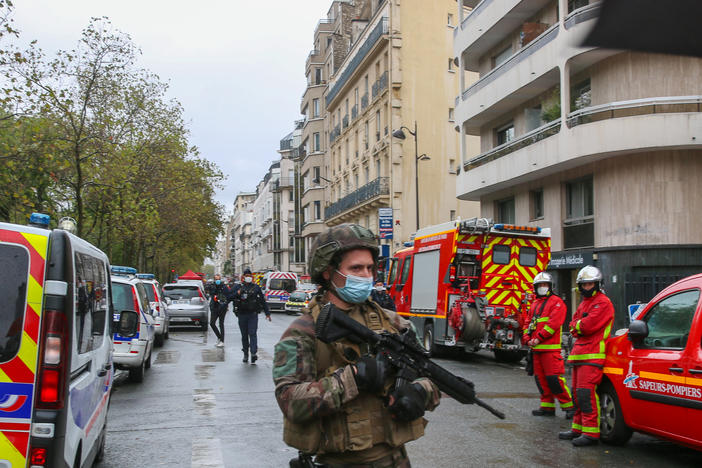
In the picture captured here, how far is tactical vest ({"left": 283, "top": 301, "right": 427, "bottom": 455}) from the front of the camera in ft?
9.88

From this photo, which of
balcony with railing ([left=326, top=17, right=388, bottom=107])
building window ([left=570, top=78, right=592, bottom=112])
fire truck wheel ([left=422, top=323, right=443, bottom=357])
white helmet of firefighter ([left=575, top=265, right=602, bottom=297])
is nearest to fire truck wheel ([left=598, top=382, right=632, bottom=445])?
white helmet of firefighter ([left=575, top=265, right=602, bottom=297])

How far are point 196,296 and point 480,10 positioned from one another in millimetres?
→ 15147

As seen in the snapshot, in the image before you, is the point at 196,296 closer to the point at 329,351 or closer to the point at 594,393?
the point at 594,393

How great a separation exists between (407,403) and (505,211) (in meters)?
26.6

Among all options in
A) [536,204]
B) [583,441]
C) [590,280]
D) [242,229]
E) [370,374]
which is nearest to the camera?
[370,374]

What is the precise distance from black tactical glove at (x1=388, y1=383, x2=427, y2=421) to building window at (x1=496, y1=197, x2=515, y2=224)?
25.6 meters

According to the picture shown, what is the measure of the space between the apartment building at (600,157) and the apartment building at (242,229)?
115120 mm

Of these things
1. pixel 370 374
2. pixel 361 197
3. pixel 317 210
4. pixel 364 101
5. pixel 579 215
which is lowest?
pixel 370 374

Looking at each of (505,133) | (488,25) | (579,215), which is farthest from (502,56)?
(579,215)

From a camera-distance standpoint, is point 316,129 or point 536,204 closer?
point 536,204

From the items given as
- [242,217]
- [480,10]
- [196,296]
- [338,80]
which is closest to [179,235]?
[338,80]

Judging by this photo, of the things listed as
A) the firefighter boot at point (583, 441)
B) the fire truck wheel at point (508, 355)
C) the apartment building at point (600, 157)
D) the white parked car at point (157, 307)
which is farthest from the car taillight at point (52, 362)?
the white parked car at point (157, 307)

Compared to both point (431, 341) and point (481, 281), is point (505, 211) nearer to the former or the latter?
point (431, 341)

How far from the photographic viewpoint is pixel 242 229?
536 ft
